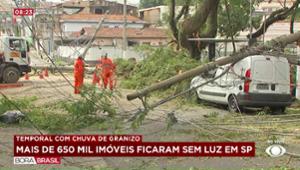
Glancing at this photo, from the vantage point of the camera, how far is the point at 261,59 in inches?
618

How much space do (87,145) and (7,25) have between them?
7.06 m

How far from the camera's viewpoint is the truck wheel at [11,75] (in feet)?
93.8

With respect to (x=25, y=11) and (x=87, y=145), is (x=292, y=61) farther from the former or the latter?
(x=25, y=11)

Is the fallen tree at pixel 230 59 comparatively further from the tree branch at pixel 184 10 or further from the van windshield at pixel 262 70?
the tree branch at pixel 184 10

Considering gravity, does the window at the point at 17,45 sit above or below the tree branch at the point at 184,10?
below

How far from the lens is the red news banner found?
22.5 ft

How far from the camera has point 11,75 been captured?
28766mm

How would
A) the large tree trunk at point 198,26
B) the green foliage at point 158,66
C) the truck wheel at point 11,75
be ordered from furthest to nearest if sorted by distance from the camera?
the truck wheel at point 11,75, the green foliage at point 158,66, the large tree trunk at point 198,26

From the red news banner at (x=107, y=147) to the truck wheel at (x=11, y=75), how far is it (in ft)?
72.4

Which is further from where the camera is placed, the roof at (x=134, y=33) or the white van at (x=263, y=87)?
the roof at (x=134, y=33)

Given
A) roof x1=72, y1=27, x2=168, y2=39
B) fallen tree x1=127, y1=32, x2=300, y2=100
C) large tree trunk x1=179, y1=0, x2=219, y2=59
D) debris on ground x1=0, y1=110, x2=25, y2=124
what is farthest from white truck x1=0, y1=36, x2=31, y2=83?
roof x1=72, y1=27, x2=168, y2=39

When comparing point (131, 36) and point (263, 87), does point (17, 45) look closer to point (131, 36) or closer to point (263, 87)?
point (263, 87)

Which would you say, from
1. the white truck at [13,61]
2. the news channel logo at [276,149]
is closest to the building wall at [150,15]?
the white truck at [13,61]

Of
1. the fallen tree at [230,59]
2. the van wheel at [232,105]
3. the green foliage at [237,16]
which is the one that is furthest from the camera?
the green foliage at [237,16]
